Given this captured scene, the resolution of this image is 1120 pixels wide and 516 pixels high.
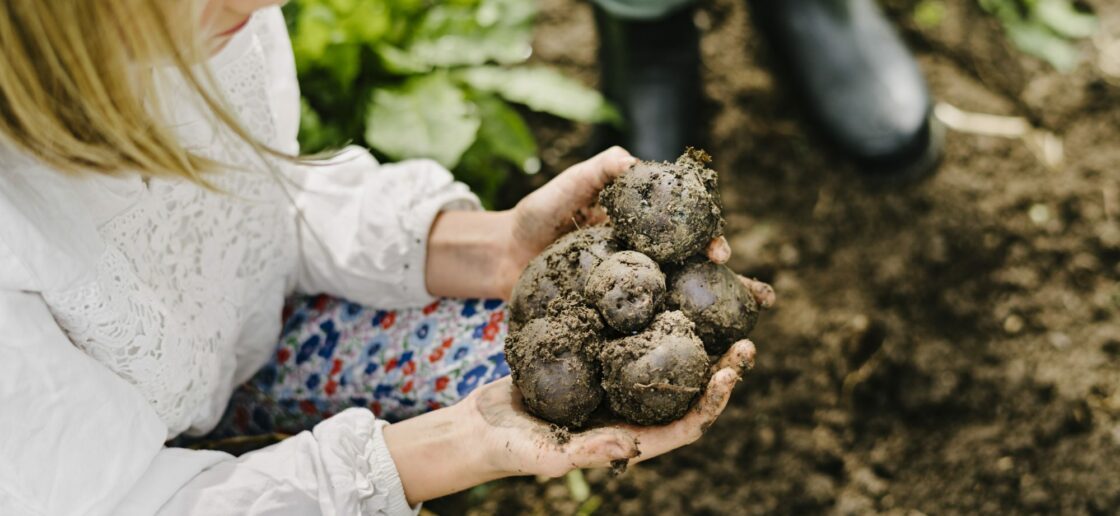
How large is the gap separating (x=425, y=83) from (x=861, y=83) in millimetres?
1389

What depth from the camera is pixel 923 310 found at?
2.70 metres

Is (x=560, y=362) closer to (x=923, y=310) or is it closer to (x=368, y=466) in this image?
(x=368, y=466)

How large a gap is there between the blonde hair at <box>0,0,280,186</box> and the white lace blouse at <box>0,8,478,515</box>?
0.26 ft

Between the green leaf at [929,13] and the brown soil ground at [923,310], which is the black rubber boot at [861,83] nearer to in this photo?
the brown soil ground at [923,310]

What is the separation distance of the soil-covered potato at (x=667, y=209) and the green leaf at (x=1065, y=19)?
213cm

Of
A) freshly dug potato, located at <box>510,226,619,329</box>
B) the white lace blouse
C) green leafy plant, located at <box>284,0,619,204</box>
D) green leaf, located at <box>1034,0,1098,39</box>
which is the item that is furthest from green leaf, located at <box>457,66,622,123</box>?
green leaf, located at <box>1034,0,1098,39</box>

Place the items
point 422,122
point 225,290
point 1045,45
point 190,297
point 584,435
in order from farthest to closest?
point 1045,45 → point 422,122 → point 225,290 → point 190,297 → point 584,435

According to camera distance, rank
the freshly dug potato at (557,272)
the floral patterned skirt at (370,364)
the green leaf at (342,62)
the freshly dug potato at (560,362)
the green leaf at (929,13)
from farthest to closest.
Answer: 1. the green leaf at (929,13)
2. the green leaf at (342,62)
3. the floral patterned skirt at (370,364)
4. the freshly dug potato at (557,272)
5. the freshly dug potato at (560,362)

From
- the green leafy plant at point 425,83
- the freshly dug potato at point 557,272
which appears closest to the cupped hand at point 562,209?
the freshly dug potato at point 557,272

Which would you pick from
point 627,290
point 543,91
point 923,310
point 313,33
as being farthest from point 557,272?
point 923,310

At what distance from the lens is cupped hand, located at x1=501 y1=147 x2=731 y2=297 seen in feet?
6.00

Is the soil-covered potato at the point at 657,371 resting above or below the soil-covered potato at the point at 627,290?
below

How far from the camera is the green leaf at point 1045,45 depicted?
3.15 m

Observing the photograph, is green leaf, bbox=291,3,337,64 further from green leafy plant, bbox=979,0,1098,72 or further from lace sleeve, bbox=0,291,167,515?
green leafy plant, bbox=979,0,1098,72
